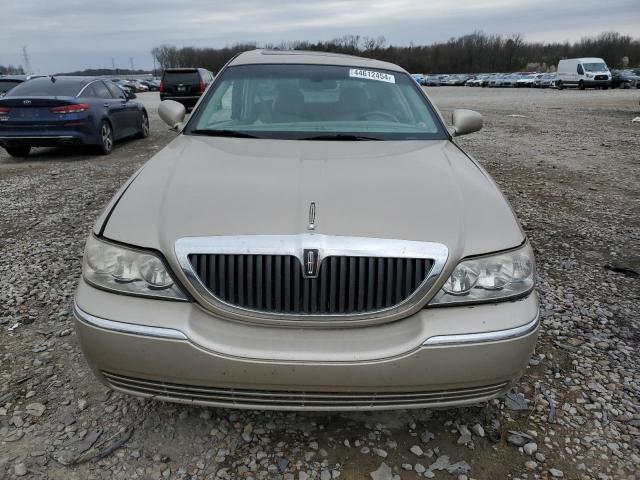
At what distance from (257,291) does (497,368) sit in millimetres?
940

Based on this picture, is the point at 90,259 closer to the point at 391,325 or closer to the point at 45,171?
the point at 391,325

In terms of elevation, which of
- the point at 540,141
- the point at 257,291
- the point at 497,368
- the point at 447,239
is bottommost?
the point at 540,141

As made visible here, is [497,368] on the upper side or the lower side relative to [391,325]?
lower

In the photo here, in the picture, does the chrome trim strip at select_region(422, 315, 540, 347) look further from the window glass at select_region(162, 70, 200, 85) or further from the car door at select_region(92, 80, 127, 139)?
the window glass at select_region(162, 70, 200, 85)

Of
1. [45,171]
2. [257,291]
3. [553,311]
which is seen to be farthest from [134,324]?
[45,171]

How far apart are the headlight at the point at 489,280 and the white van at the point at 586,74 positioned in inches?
1543

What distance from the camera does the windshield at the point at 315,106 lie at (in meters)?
3.03

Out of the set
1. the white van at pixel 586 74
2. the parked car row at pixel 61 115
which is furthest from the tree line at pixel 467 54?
the parked car row at pixel 61 115

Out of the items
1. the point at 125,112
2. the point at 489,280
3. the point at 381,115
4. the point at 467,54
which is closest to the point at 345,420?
the point at 489,280

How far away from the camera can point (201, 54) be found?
8544 cm

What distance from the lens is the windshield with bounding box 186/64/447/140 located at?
119 inches

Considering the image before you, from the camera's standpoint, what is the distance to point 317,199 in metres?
2.00

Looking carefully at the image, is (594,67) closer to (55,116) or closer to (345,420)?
(55,116)

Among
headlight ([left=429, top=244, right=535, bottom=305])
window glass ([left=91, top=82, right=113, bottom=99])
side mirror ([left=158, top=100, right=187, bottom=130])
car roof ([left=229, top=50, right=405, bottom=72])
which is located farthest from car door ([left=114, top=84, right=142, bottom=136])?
headlight ([left=429, top=244, right=535, bottom=305])
